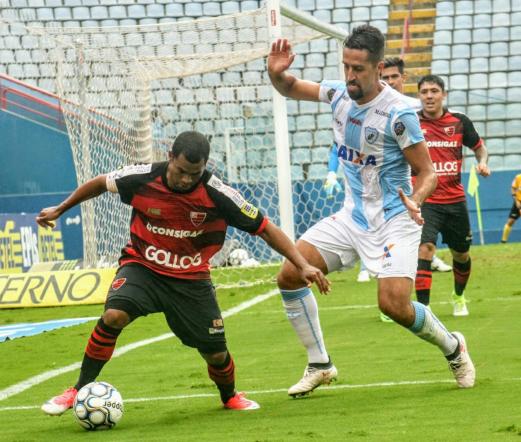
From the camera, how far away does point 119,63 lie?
17.1 metres

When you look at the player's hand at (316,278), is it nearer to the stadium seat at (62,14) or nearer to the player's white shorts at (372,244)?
the player's white shorts at (372,244)

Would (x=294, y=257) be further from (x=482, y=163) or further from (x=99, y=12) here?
(x=99, y=12)

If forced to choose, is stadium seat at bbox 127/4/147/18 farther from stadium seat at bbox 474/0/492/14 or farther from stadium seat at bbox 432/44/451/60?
stadium seat at bbox 474/0/492/14

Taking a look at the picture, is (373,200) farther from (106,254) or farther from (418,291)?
(106,254)

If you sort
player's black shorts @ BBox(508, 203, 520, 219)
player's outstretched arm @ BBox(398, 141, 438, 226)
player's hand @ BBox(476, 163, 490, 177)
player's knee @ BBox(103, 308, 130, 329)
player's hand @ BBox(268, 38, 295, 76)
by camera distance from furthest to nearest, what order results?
1. player's black shorts @ BBox(508, 203, 520, 219)
2. player's hand @ BBox(476, 163, 490, 177)
3. player's hand @ BBox(268, 38, 295, 76)
4. player's outstretched arm @ BBox(398, 141, 438, 226)
5. player's knee @ BBox(103, 308, 130, 329)

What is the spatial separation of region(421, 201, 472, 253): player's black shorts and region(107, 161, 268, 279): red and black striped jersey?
4.40 metres

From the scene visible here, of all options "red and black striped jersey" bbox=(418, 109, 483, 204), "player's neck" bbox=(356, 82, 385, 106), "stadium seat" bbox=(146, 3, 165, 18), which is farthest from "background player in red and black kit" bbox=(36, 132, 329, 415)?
"stadium seat" bbox=(146, 3, 165, 18)

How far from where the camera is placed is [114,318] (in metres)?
6.42

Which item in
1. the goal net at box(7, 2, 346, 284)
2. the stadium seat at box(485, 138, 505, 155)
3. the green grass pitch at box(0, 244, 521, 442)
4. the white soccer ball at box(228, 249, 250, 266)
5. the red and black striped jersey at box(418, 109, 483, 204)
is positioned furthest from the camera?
the stadium seat at box(485, 138, 505, 155)

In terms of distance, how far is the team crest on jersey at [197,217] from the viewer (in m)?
6.57

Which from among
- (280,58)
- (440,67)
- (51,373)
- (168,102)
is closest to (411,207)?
(280,58)

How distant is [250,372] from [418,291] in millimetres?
2593

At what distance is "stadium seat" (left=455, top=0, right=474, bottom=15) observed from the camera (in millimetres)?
28500

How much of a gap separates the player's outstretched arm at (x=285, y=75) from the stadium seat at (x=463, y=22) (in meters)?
21.6
